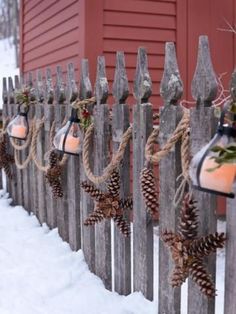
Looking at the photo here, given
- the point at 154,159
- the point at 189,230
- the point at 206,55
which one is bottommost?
the point at 189,230

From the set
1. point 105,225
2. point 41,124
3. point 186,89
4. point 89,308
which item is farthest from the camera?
point 186,89

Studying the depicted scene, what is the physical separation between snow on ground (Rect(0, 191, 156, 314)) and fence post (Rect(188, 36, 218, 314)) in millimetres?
501

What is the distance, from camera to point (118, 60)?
2.82 m

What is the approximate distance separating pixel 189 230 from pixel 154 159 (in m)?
0.47

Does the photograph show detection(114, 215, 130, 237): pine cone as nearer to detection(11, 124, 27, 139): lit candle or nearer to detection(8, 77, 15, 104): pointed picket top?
detection(11, 124, 27, 139): lit candle

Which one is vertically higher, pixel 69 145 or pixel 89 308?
pixel 69 145

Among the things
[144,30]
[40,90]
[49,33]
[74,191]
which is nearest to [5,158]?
[40,90]

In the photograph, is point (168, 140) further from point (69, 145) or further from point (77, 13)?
point (77, 13)

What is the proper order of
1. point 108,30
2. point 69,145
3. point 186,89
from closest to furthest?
point 69,145
point 108,30
point 186,89

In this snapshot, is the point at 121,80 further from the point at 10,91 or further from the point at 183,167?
the point at 10,91

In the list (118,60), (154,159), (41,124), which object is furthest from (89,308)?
(41,124)

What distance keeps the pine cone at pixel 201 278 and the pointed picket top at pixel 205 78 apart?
64 cm

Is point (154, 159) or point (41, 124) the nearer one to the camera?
point (154, 159)

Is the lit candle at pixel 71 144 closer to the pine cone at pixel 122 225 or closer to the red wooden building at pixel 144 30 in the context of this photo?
the pine cone at pixel 122 225
